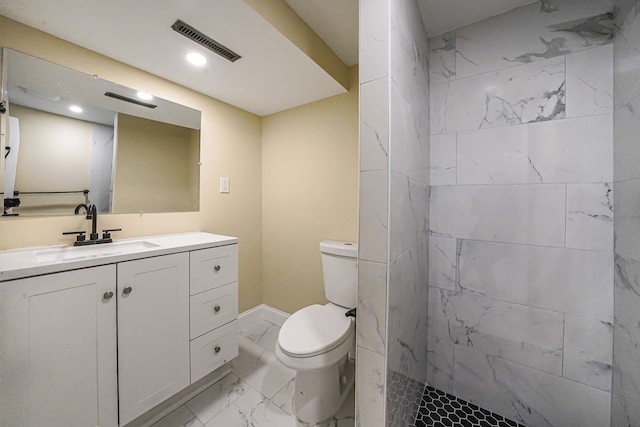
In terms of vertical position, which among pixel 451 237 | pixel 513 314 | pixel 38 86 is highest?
pixel 38 86

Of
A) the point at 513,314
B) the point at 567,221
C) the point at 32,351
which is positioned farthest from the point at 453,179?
the point at 32,351

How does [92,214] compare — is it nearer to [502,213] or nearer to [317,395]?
[317,395]

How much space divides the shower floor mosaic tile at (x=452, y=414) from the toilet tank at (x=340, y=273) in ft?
2.20

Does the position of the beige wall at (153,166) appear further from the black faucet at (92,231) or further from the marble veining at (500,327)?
the marble veining at (500,327)

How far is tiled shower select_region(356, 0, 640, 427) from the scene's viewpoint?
88 cm

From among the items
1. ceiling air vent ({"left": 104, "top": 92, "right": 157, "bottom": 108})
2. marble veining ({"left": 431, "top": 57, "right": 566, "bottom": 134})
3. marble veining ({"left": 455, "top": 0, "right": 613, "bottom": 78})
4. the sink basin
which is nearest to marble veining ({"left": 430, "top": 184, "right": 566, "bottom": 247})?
marble veining ({"left": 431, "top": 57, "right": 566, "bottom": 134})

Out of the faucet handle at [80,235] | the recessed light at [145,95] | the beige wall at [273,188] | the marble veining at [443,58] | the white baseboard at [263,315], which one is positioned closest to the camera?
the faucet handle at [80,235]

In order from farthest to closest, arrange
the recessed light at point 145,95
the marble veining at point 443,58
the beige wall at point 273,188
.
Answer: the beige wall at point 273,188 → the recessed light at point 145,95 → the marble veining at point 443,58

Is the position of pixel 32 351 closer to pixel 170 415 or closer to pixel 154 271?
pixel 154 271

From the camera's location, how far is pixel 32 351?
88 centimetres

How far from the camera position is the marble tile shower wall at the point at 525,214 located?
1.08 m

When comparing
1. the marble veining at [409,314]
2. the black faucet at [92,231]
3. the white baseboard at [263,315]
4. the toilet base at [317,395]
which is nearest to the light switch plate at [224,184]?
the black faucet at [92,231]

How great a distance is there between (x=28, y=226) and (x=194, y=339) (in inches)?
39.2

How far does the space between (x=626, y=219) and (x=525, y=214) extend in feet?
1.05
